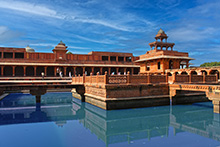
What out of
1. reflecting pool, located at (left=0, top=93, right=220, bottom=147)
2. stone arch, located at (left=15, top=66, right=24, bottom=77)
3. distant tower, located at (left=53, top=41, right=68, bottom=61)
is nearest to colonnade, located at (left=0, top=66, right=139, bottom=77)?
stone arch, located at (left=15, top=66, right=24, bottom=77)

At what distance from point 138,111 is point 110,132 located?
5.50m

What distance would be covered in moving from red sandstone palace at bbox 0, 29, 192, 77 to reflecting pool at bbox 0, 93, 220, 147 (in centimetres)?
1318

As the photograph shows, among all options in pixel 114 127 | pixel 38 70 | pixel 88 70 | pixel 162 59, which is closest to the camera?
pixel 114 127


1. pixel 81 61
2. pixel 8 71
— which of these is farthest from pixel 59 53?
pixel 8 71

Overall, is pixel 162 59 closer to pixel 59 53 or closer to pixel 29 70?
pixel 59 53

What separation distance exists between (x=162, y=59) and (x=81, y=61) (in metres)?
16.6

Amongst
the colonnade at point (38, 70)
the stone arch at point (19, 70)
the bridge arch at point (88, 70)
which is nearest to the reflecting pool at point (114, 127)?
the colonnade at point (38, 70)

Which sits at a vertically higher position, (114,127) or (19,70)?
(19,70)

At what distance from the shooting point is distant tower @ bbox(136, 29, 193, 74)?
30.5 meters

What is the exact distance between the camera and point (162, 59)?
99.9ft

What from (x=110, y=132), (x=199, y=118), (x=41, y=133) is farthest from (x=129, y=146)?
(x=199, y=118)

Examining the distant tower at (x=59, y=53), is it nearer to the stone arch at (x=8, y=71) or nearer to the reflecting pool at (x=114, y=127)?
the stone arch at (x=8, y=71)

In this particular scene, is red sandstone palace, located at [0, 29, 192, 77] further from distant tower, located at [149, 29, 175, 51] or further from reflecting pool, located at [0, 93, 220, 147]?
reflecting pool, located at [0, 93, 220, 147]

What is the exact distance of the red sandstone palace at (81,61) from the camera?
31.6 metres
